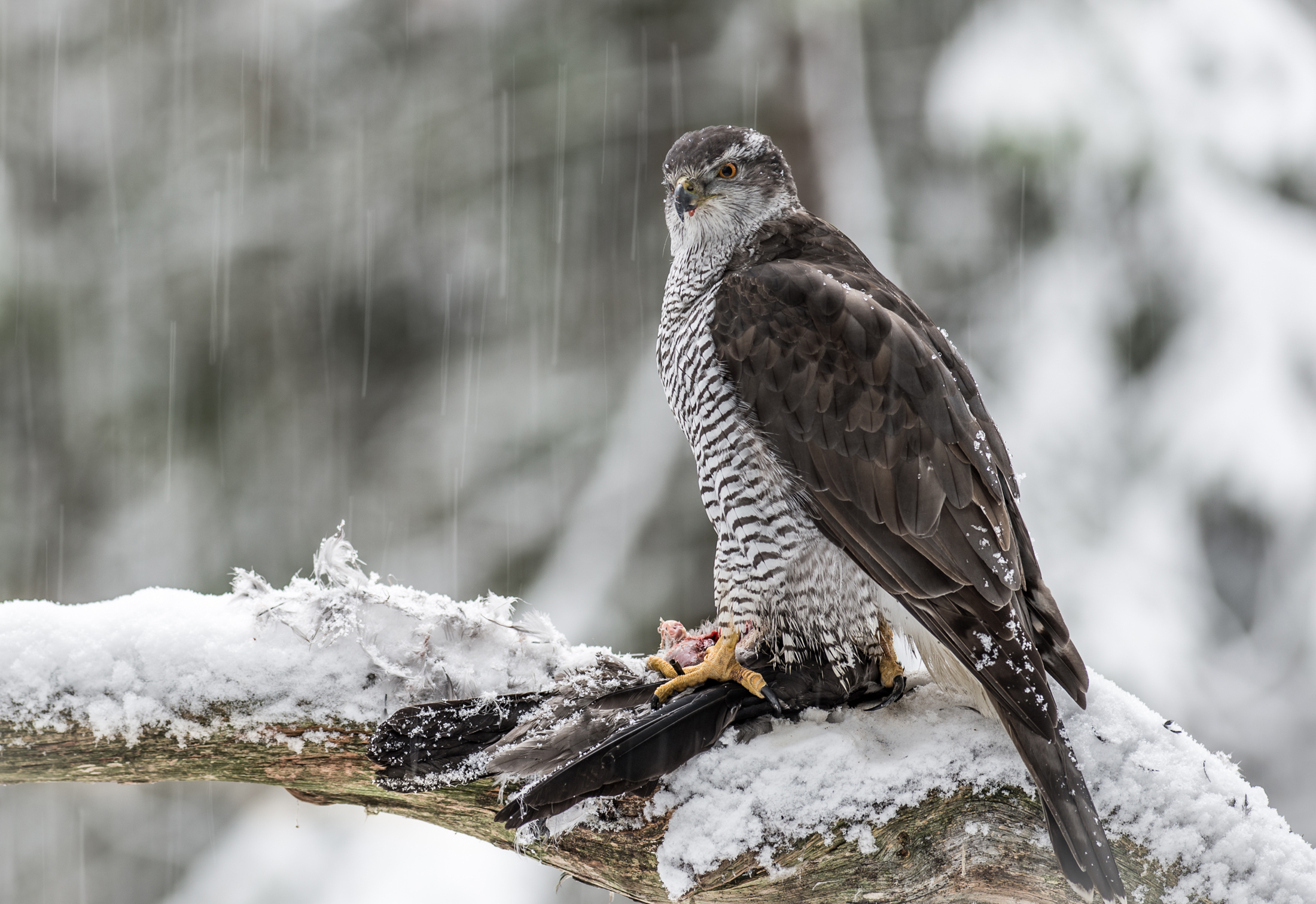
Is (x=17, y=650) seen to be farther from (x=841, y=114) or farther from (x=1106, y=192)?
(x=1106, y=192)

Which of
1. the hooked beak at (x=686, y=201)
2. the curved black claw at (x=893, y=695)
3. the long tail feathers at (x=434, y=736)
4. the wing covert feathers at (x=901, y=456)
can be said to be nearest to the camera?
the long tail feathers at (x=434, y=736)

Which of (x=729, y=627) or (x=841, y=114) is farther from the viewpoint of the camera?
(x=841, y=114)

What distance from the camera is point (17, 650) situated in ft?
6.68

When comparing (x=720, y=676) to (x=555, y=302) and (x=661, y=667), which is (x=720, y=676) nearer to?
(x=661, y=667)

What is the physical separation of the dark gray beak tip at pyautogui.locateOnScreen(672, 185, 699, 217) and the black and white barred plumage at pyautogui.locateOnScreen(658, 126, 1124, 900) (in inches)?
10.9

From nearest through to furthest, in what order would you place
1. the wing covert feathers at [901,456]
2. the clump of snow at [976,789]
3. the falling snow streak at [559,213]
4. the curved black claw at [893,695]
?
the clump of snow at [976,789] → the wing covert feathers at [901,456] → the curved black claw at [893,695] → the falling snow streak at [559,213]

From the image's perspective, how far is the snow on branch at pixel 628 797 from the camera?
1.92 m

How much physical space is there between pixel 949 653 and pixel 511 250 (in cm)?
405

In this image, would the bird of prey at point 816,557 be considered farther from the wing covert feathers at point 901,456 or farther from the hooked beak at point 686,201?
the hooked beak at point 686,201

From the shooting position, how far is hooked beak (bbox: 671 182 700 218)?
2.71 meters

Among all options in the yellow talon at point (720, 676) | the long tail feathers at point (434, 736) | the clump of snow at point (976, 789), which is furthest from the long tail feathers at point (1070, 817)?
the long tail feathers at point (434, 736)

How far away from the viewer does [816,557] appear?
231 centimetres

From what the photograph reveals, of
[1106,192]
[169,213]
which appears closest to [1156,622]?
[1106,192]

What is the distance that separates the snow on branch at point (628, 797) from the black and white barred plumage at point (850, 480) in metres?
0.19
